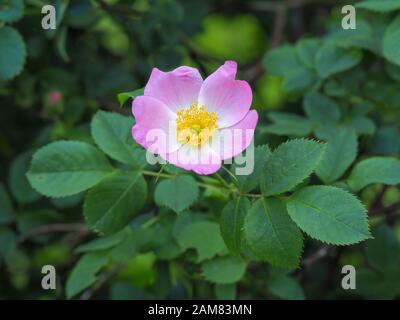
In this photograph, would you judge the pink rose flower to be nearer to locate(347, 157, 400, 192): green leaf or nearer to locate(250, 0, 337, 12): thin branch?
locate(347, 157, 400, 192): green leaf

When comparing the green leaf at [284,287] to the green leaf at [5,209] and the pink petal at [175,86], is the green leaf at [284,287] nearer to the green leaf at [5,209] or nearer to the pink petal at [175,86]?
the pink petal at [175,86]

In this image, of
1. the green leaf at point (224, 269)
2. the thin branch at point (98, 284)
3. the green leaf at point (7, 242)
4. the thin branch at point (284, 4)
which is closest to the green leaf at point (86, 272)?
the thin branch at point (98, 284)

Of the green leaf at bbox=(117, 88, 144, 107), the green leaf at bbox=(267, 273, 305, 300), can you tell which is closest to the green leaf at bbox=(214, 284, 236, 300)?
the green leaf at bbox=(267, 273, 305, 300)

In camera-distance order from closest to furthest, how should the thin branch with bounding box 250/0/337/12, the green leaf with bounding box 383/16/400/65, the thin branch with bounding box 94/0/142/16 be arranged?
the green leaf with bounding box 383/16/400/65 < the thin branch with bounding box 94/0/142/16 < the thin branch with bounding box 250/0/337/12

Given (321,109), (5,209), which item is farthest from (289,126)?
(5,209)

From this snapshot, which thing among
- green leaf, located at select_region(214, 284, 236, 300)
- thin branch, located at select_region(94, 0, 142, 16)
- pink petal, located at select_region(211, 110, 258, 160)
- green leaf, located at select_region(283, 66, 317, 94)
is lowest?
green leaf, located at select_region(214, 284, 236, 300)
